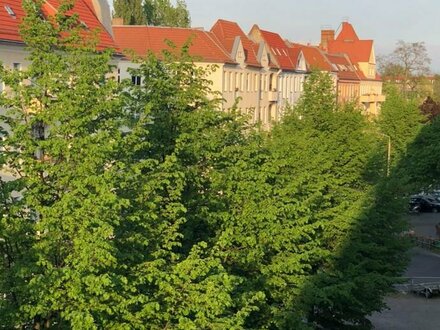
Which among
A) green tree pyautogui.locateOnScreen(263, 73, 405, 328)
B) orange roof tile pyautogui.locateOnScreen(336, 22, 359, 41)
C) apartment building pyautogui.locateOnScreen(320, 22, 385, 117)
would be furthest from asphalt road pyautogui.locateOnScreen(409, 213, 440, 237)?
orange roof tile pyautogui.locateOnScreen(336, 22, 359, 41)

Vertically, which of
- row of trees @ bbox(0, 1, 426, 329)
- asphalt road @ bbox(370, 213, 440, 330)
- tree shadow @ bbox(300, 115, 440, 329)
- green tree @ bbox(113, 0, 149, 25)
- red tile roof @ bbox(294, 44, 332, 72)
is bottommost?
asphalt road @ bbox(370, 213, 440, 330)

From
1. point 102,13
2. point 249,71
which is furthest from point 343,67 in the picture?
point 102,13

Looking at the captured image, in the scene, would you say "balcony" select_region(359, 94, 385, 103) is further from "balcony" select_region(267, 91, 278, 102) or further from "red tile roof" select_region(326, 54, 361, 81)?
"balcony" select_region(267, 91, 278, 102)

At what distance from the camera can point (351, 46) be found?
9781 centimetres

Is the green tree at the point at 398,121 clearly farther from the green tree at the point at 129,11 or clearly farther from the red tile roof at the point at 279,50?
the green tree at the point at 129,11

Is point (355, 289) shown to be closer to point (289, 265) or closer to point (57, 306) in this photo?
point (289, 265)

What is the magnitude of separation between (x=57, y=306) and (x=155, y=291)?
203cm

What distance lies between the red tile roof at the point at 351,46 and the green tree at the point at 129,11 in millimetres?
35175

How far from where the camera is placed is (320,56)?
266 feet

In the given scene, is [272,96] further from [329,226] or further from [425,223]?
[329,226]

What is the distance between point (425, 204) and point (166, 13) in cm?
3766

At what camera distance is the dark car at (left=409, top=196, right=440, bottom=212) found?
5525cm

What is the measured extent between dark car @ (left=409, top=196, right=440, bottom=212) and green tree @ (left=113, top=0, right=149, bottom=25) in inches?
1332

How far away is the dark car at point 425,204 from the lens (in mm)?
55250
